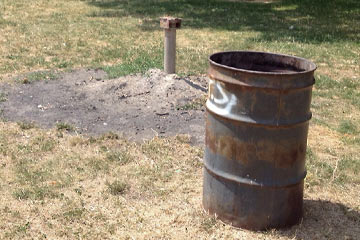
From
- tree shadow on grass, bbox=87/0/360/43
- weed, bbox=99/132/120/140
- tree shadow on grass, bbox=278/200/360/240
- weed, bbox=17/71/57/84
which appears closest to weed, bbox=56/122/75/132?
weed, bbox=99/132/120/140

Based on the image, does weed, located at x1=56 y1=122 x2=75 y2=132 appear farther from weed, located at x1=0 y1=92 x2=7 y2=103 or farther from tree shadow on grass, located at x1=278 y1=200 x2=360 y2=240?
tree shadow on grass, located at x1=278 y1=200 x2=360 y2=240

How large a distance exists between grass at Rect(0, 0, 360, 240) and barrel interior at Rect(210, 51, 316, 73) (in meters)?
1.25

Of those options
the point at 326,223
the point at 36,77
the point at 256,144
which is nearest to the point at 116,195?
the point at 256,144

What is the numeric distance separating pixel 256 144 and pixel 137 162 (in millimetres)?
1980

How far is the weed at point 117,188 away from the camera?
5211 mm

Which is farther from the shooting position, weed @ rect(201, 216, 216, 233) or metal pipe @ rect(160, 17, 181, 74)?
metal pipe @ rect(160, 17, 181, 74)

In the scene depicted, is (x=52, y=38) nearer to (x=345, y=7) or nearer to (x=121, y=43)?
(x=121, y=43)

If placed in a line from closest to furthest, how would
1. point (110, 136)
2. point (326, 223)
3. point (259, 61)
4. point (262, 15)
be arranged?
point (326, 223), point (259, 61), point (110, 136), point (262, 15)

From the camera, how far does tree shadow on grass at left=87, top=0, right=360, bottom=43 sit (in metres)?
13.5

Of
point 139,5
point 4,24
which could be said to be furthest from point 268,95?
point 139,5

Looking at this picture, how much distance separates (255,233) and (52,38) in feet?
29.4

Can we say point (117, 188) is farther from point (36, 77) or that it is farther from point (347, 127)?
point (36, 77)

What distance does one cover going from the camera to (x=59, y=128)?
677 cm

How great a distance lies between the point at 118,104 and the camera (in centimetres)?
764
